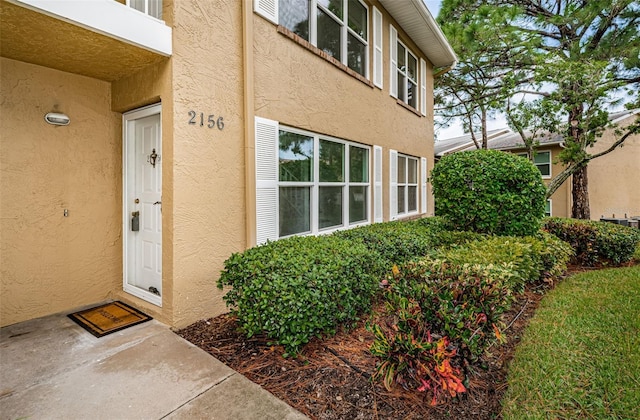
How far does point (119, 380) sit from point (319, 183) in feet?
12.3

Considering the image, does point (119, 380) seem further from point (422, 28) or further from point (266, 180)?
point (422, 28)

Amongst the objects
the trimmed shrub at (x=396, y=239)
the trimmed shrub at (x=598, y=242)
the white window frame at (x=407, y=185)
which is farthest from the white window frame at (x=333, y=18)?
the trimmed shrub at (x=598, y=242)

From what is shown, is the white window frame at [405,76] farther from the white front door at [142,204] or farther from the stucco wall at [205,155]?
the white front door at [142,204]

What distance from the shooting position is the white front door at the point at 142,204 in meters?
3.95

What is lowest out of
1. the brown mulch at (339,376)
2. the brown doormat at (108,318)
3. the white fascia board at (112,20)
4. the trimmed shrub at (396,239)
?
the brown mulch at (339,376)

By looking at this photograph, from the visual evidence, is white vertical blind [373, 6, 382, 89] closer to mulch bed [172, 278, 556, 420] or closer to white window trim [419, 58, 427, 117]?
white window trim [419, 58, 427, 117]

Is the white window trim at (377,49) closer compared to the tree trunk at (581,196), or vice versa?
the white window trim at (377,49)

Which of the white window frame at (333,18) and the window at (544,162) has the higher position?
the white window frame at (333,18)

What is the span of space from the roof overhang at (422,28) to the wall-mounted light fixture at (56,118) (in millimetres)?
6518

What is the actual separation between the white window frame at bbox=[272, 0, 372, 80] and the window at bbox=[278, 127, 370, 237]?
5.12ft

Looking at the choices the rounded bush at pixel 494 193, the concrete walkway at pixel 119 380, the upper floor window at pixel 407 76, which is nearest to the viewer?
the concrete walkway at pixel 119 380

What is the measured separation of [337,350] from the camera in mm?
3148

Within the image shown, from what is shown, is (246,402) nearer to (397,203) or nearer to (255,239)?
(255,239)

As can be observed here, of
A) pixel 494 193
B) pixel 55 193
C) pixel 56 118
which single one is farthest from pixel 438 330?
pixel 56 118
